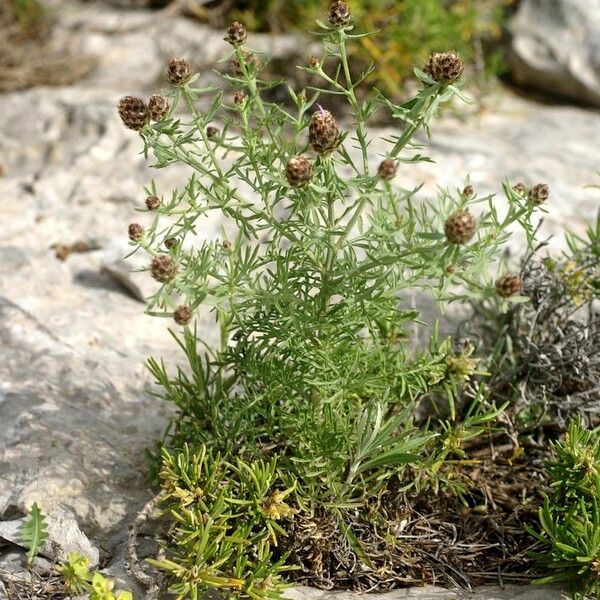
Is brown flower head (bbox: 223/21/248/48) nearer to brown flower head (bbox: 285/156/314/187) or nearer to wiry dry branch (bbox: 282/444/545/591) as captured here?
brown flower head (bbox: 285/156/314/187)

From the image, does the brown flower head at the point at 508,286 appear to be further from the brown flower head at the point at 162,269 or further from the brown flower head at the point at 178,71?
the brown flower head at the point at 178,71

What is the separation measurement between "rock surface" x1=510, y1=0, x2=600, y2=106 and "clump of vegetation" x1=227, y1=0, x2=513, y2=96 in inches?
6.4

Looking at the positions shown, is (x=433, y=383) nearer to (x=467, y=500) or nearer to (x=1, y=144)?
(x=467, y=500)

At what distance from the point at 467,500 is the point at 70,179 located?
2872mm

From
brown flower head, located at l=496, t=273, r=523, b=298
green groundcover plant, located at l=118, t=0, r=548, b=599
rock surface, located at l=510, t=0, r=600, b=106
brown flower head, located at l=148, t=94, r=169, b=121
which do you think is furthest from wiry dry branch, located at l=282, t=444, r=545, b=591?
rock surface, located at l=510, t=0, r=600, b=106

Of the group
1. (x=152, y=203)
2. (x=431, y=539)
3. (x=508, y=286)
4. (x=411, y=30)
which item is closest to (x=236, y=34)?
(x=152, y=203)

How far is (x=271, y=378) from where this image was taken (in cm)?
235

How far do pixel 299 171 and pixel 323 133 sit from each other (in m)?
0.11

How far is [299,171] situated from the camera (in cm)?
191

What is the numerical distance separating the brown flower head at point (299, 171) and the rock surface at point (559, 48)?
4.07m

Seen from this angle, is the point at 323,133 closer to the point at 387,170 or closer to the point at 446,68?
the point at 387,170

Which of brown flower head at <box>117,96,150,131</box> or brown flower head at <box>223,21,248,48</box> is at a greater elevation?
brown flower head at <box>223,21,248,48</box>

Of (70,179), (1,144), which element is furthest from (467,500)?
(1,144)

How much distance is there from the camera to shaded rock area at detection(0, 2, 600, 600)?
2.70 m
